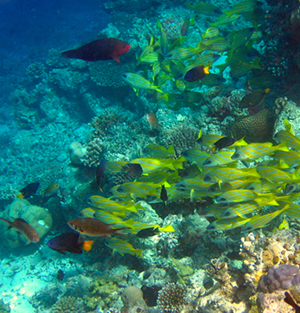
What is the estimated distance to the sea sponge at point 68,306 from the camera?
4848mm

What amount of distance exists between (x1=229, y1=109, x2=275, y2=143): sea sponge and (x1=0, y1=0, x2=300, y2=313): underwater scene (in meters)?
0.02

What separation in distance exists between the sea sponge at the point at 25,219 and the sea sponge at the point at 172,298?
5334 mm

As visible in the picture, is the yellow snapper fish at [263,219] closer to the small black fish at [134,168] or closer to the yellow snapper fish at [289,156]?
the yellow snapper fish at [289,156]

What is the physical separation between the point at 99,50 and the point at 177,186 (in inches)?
86.7

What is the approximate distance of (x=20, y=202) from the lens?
7.64 meters

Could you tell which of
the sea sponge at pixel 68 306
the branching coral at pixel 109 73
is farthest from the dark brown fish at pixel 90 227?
the branching coral at pixel 109 73

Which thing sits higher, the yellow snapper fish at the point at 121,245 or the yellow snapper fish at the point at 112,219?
the yellow snapper fish at the point at 112,219

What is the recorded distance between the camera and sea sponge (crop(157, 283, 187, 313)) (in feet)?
11.1

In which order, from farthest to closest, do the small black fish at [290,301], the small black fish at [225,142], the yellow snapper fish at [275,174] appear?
the small black fish at [225,142] < the yellow snapper fish at [275,174] < the small black fish at [290,301]

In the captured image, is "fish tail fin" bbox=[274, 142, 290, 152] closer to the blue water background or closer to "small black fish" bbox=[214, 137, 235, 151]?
"small black fish" bbox=[214, 137, 235, 151]

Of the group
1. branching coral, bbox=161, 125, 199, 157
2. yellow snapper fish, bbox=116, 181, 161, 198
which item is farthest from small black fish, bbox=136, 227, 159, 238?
branching coral, bbox=161, 125, 199, 157

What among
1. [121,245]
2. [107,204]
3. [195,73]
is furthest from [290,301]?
[195,73]

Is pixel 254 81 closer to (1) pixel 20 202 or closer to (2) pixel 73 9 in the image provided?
(1) pixel 20 202

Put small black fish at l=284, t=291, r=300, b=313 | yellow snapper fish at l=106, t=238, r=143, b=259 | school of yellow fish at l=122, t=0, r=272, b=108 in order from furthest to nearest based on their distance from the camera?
school of yellow fish at l=122, t=0, r=272, b=108, yellow snapper fish at l=106, t=238, r=143, b=259, small black fish at l=284, t=291, r=300, b=313
